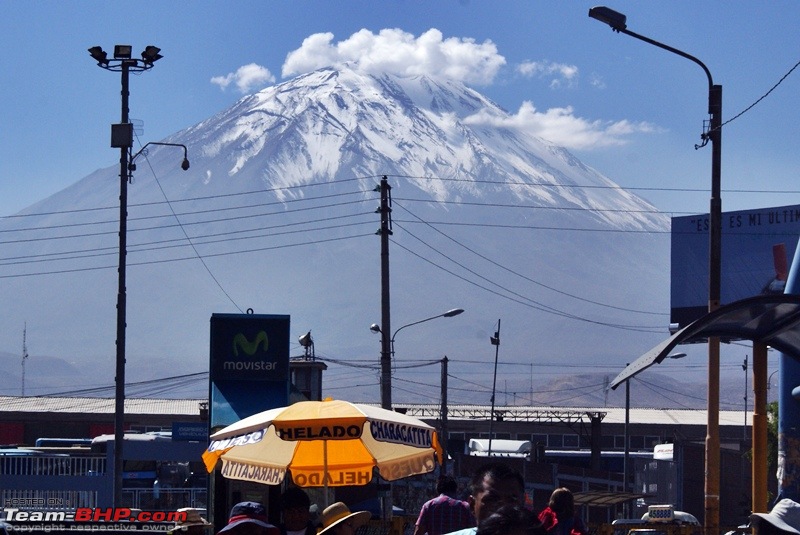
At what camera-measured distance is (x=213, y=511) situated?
58.6ft

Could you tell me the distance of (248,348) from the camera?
20578 mm

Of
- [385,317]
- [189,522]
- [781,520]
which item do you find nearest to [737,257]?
[385,317]

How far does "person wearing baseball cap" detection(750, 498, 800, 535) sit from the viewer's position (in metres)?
5.95

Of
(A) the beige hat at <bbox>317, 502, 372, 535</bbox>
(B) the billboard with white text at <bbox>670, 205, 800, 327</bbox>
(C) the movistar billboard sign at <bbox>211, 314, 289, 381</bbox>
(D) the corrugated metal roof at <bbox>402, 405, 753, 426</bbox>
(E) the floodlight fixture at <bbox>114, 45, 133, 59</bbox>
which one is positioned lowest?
(D) the corrugated metal roof at <bbox>402, 405, 753, 426</bbox>

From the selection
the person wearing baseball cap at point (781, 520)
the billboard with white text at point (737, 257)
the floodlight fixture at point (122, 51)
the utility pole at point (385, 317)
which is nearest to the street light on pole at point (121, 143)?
the floodlight fixture at point (122, 51)

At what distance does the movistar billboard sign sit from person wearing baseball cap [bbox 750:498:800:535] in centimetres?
1487

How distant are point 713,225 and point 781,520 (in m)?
10.4

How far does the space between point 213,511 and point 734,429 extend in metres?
61.1

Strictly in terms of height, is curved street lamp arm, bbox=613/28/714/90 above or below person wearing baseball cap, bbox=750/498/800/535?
above

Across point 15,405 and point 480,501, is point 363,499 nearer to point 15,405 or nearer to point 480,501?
point 480,501

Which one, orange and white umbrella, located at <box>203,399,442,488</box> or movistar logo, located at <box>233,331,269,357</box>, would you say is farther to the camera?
movistar logo, located at <box>233,331,269,357</box>

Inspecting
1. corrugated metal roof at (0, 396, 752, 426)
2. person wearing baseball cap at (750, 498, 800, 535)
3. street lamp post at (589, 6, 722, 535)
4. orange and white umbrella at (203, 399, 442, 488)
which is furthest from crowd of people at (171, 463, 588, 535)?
corrugated metal roof at (0, 396, 752, 426)

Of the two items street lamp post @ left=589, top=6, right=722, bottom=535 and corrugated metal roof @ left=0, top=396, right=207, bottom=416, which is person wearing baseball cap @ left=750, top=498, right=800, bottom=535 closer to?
street lamp post @ left=589, top=6, right=722, bottom=535

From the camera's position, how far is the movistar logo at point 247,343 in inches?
810
